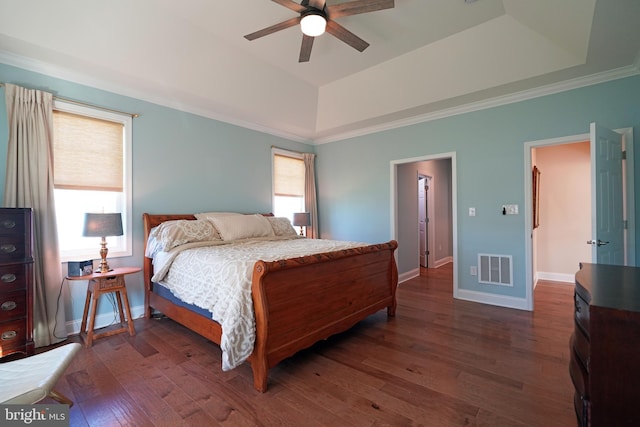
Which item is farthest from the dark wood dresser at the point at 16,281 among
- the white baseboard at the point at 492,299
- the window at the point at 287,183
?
the white baseboard at the point at 492,299

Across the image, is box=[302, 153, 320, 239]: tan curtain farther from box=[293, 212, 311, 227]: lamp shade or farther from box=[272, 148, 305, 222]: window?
box=[293, 212, 311, 227]: lamp shade

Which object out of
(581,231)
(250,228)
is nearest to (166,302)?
(250,228)

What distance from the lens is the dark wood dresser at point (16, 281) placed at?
2.11 meters

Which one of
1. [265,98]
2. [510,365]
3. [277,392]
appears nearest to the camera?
[277,392]

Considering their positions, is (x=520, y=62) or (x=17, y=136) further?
(x=520, y=62)

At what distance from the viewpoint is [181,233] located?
2.99 m

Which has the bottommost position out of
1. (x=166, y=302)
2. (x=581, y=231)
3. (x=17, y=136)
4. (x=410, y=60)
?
(x=166, y=302)

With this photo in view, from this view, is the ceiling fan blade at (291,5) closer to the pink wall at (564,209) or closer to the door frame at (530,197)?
the door frame at (530,197)

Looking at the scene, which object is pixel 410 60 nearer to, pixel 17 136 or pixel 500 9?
pixel 500 9

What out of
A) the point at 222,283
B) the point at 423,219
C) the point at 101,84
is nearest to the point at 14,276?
the point at 222,283

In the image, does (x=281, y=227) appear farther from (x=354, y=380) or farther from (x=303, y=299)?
(x=354, y=380)

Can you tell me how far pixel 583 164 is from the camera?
15.2 ft

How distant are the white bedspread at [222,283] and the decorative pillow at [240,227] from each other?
31 centimetres

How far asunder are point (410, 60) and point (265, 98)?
194 cm
